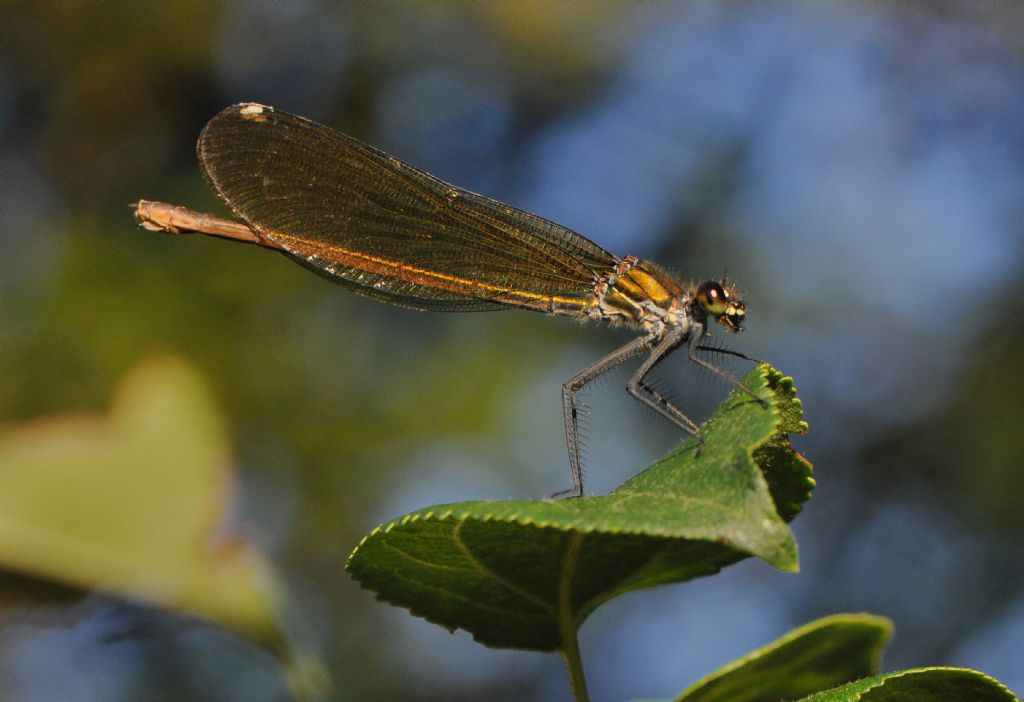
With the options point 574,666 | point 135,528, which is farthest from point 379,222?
point 574,666

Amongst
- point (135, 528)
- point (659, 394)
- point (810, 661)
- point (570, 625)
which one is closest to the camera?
point (570, 625)

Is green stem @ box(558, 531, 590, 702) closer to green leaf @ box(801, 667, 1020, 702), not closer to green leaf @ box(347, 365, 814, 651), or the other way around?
green leaf @ box(347, 365, 814, 651)

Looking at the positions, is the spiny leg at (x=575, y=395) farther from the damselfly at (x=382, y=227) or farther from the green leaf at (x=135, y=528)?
the green leaf at (x=135, y=528)

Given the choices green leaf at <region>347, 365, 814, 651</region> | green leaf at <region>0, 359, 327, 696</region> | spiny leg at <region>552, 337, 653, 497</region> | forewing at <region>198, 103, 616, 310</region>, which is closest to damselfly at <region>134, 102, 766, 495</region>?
forewing at <region>198, 103, 616, 310</region>

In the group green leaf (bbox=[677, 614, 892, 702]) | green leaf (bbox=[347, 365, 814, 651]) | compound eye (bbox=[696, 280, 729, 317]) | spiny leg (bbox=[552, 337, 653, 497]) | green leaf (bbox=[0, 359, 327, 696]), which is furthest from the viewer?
compound eye (bbox=[696, 280, 729, 317])

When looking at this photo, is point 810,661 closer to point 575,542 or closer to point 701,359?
point 575,542

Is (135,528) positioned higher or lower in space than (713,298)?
lower

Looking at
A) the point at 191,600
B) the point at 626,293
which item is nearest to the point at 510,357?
the point at 626,293

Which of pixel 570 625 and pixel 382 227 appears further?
pixel 382 227
